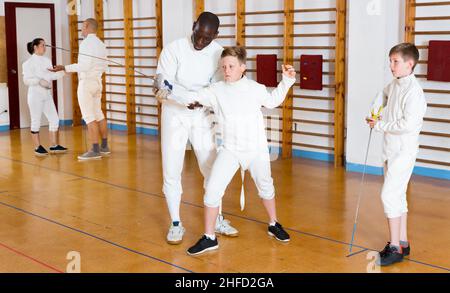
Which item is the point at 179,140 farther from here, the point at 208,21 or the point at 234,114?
the point at 208,21

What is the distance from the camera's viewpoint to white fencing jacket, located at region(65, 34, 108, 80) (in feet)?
23.1

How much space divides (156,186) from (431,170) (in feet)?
9.24

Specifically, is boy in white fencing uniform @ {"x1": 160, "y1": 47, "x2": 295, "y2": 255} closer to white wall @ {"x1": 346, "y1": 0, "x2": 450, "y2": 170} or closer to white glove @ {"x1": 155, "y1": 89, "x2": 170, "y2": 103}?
white glove @ {"x1": 155, "y1": 89, "x2": 170, "y2": 103}

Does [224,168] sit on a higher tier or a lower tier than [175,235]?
higher

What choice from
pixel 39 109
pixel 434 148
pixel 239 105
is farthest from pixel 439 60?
pixel 39 109

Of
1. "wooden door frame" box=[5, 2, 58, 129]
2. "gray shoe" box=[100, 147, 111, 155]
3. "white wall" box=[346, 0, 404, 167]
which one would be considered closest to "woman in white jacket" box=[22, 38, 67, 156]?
"gray shoe" box=[100, 147, 111, 155]

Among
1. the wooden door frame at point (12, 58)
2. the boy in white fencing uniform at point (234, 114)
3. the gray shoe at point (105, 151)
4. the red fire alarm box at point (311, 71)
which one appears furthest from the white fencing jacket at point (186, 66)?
the wooden door frame at point (12, 58)

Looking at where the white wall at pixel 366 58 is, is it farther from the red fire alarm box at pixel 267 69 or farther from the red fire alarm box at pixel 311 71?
the red fire alarm box at pixel 267 69

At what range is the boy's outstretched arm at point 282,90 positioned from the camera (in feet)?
11.9

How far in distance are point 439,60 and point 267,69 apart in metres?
2.27

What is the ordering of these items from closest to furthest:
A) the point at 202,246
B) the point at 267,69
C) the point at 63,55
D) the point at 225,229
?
1. the point at 202,246
2. the point at 225,229
3. the point at 267,69
4. the point at 63,55

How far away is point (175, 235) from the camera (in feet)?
13.0
